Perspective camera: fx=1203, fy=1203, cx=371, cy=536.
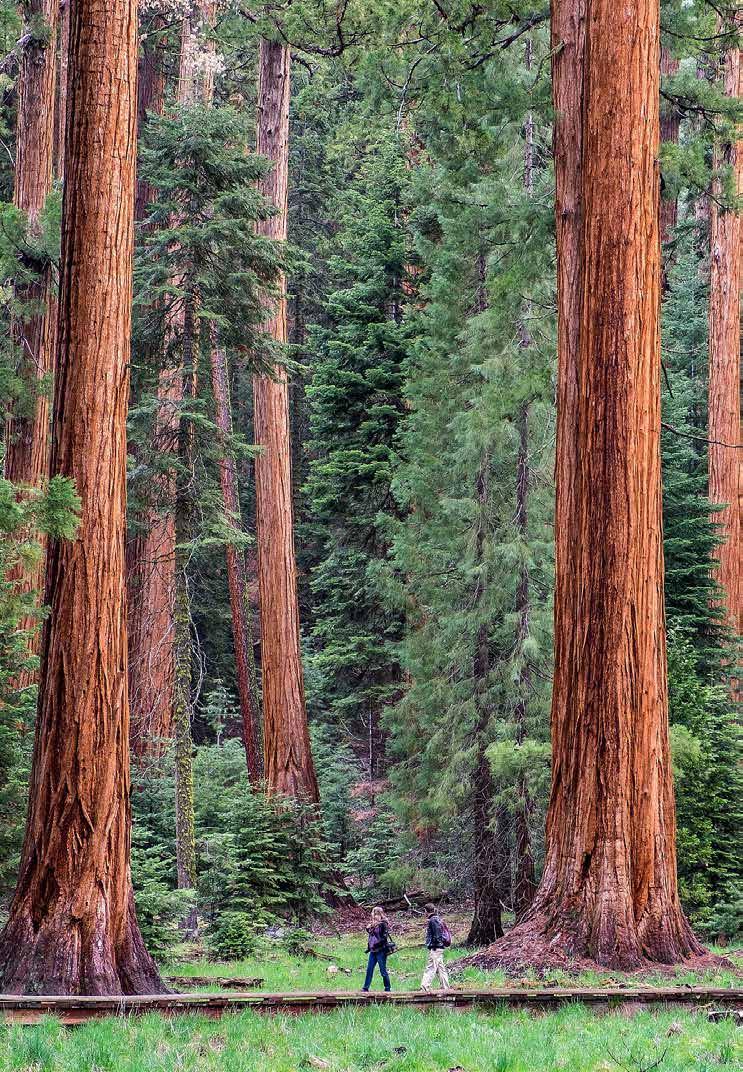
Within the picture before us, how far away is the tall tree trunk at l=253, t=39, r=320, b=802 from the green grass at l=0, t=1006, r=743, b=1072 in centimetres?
1336

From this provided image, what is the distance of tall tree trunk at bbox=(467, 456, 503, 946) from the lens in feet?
57.4

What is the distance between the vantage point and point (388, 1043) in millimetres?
6613

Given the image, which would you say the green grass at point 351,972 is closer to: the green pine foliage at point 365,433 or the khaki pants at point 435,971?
the khaki pants at point 435,971

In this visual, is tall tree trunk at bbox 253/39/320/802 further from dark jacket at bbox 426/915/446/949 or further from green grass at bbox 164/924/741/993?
dark jacket at bbox 426/915/446/949

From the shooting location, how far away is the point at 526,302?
17.6 meters

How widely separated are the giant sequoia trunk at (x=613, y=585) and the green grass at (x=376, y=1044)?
2885 millimetres

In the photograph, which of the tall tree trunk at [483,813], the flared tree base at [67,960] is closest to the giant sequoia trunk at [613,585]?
the flared tree base at [67,960]

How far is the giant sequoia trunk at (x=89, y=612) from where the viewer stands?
8.88 meters

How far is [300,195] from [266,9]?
65.5ft

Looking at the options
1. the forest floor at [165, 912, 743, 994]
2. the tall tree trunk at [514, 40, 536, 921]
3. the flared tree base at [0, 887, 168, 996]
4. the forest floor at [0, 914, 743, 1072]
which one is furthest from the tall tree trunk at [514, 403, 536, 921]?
the forest floor at [0, 914, 743, 1072]

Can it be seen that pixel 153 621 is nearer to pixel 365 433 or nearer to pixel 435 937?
pixel 365 433

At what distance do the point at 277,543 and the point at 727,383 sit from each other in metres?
10.6

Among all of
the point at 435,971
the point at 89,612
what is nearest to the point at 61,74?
the point at 89,612

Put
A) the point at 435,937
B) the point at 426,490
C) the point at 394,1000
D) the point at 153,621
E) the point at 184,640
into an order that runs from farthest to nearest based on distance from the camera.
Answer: the point at 426,490 → the point at 153,621 → the point at 184,640 → the point at 435,937 → the point at 394,1000
